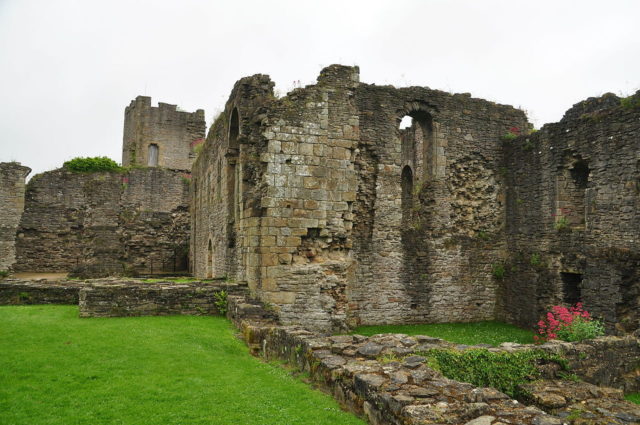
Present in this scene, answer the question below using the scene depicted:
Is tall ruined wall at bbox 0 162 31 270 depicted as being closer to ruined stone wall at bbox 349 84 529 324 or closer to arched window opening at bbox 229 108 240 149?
arched window opening at bbox 229 108 240 149

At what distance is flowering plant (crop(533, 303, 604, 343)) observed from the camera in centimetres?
1078

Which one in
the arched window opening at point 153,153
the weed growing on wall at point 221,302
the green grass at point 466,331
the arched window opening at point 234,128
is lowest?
the green grass at point 466,331

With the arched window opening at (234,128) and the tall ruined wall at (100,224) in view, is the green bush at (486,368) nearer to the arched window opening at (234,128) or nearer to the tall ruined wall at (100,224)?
the arched window opening at (234,128)

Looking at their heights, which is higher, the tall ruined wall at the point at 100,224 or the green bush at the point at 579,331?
the tall ruined wall at the point at 100,224

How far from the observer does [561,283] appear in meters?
13.6

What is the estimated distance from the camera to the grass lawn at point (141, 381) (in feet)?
18.0

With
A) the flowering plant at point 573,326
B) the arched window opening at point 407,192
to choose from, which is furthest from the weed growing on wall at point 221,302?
the flowering plant at point 573,326

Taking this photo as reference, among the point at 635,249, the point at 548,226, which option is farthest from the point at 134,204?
the point at 635,249

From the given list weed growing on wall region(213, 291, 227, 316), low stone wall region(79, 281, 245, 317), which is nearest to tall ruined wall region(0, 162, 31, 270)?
low stone wall region(79, 281, 245, 317)

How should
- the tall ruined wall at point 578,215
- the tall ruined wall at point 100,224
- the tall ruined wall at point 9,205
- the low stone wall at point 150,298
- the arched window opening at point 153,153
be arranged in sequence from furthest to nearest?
the arched window opening at point 153,153, the tall ruined wall at point 100,224, the tall ruined wall at point 9,205, the tall ruined wall at point 578,215, the low stone wall at point 150,298

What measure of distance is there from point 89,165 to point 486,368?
2572 cm

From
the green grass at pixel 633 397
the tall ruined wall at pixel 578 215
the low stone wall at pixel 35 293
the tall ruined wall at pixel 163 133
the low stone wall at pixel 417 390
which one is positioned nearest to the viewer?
the low stone wall at pixel 417 390

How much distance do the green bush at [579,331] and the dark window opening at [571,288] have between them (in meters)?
2.20

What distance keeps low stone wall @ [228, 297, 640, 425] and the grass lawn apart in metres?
0.34
